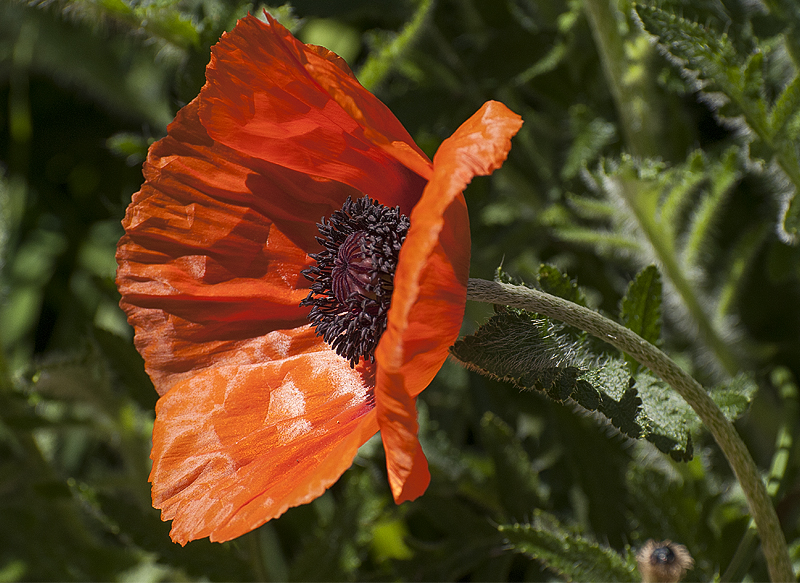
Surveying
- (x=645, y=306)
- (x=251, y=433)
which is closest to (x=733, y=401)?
(x=645, y=306)

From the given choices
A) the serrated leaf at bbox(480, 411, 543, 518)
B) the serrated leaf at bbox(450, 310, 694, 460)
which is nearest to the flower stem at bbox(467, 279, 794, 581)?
the serrated leaf at bbox(450, 310, 694, 460)

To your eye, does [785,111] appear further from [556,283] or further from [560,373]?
[560,373]

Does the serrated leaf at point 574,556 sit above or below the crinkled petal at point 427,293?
below

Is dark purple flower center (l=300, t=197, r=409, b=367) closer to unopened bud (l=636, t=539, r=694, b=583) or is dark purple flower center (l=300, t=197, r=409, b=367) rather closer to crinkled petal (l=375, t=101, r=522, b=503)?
crinkled petal (l=375, t=101, r=522, b=503)

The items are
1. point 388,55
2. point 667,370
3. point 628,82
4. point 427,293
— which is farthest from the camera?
point 628,82

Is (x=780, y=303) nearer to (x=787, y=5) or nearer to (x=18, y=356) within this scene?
(x=787, y=5)

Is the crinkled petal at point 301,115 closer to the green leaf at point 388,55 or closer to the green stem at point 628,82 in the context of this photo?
the green leaf at point 388,55

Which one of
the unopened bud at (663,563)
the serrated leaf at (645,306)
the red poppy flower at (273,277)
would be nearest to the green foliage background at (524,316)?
the serrated leaf at (645,306)
